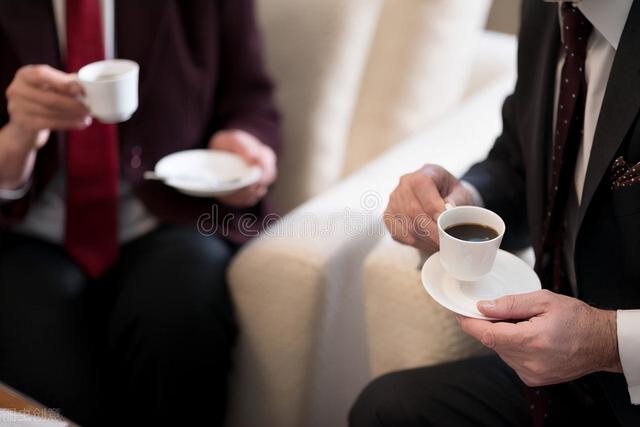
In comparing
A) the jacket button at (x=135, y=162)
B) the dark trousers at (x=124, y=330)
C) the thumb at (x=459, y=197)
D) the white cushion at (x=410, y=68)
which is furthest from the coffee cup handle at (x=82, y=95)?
the white cushion at (x=410, y=68)

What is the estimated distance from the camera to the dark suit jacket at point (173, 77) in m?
1.01

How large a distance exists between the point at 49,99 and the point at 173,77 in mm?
258

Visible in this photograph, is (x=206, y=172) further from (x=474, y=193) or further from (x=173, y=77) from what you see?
(x=474, y=193)

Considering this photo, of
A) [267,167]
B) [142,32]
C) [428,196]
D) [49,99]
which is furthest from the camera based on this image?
[267,167]

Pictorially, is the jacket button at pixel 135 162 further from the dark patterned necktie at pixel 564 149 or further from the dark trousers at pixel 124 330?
the dark patterned necktie at pixel 564 149

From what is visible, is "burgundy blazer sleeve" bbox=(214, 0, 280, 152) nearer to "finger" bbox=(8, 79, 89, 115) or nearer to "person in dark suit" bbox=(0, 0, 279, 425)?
"person in dark suit" bbox=(0, 0, 279, 425)

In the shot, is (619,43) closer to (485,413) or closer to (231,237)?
(485,413)

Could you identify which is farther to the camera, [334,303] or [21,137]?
[334,303]

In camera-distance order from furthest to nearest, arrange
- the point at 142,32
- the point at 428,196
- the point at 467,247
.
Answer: the point at 142,32 → the point at 428,196 → the point at 467,247

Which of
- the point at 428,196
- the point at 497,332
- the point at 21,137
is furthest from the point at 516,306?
the point at 21,137

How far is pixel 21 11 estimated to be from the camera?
1010 millimetres

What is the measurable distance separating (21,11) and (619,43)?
0.72m

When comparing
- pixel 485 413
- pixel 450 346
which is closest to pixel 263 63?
pixel 450 346

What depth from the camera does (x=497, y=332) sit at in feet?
2.44
